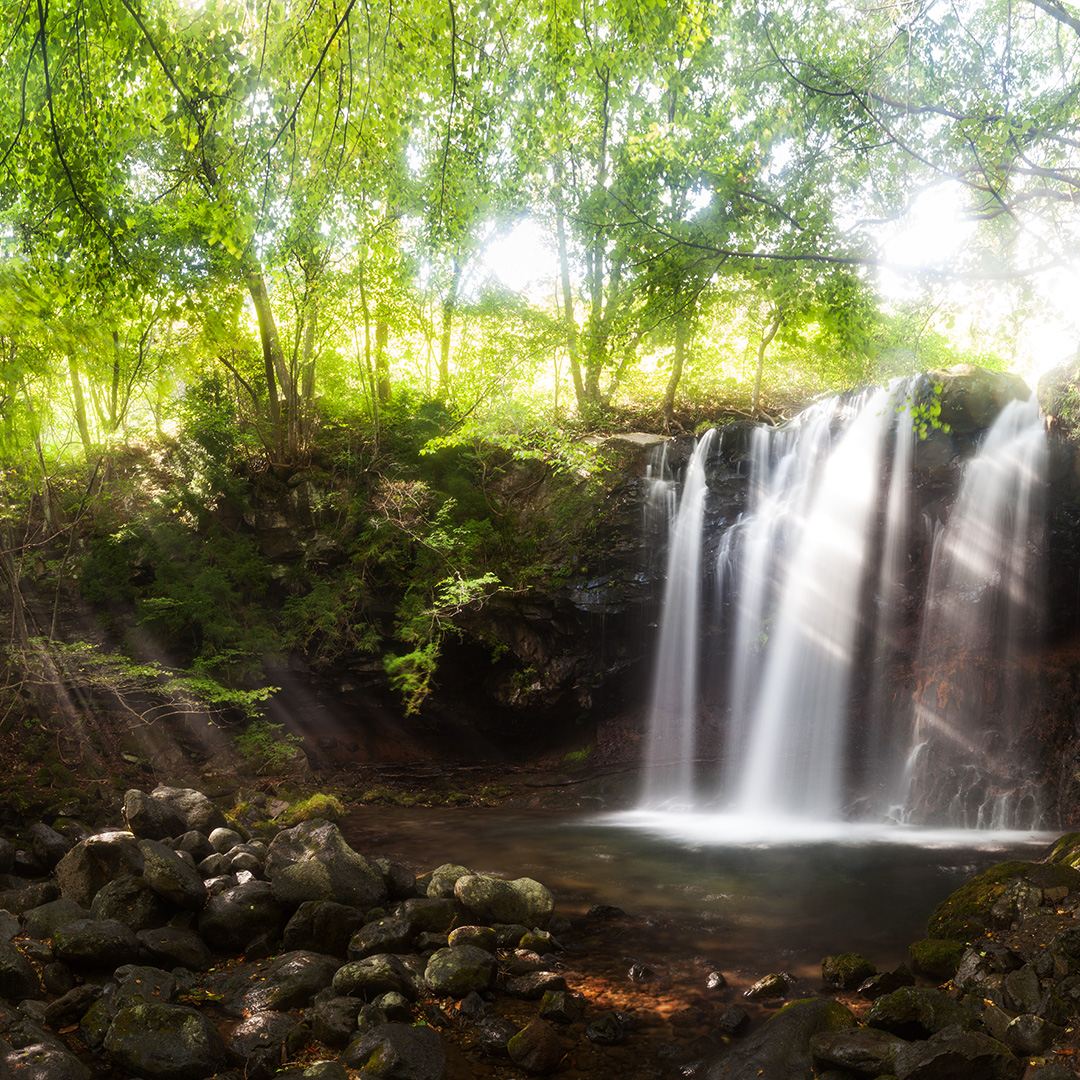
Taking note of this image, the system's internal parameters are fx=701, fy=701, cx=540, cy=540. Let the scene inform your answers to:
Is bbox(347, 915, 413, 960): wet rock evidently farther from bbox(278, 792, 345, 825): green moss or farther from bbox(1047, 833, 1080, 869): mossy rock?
bbox(1047, 833, 1080, 869): mossy rock

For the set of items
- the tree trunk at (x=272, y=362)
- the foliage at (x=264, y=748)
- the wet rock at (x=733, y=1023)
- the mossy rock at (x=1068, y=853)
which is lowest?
the foliage at (x=264, y=748)

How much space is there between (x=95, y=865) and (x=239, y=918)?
1609 millimetres

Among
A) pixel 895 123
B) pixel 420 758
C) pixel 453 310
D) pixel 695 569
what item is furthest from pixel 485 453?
pixel 895 123

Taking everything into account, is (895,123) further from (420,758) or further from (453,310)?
(420,758)

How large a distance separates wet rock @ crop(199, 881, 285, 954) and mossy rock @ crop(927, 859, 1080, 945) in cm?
519

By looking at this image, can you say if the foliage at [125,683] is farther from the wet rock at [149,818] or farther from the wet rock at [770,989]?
the wet rock at [770,989]

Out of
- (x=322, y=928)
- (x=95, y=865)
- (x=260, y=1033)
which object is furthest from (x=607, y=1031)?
(x=95, y=865)

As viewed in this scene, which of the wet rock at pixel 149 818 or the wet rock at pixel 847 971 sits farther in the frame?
the wet rock at pixel 149 818

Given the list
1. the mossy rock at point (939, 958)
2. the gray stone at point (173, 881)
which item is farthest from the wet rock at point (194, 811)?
the mossy rock at point (939, 958)

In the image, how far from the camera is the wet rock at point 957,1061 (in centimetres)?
335

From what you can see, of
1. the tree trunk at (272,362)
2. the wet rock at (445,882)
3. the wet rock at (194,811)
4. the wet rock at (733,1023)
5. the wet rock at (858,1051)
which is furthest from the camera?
the tree trunk at (272,362)

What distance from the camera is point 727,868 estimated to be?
8.16 metres

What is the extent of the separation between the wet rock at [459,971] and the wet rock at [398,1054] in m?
0.67

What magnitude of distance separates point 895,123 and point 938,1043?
779cm
